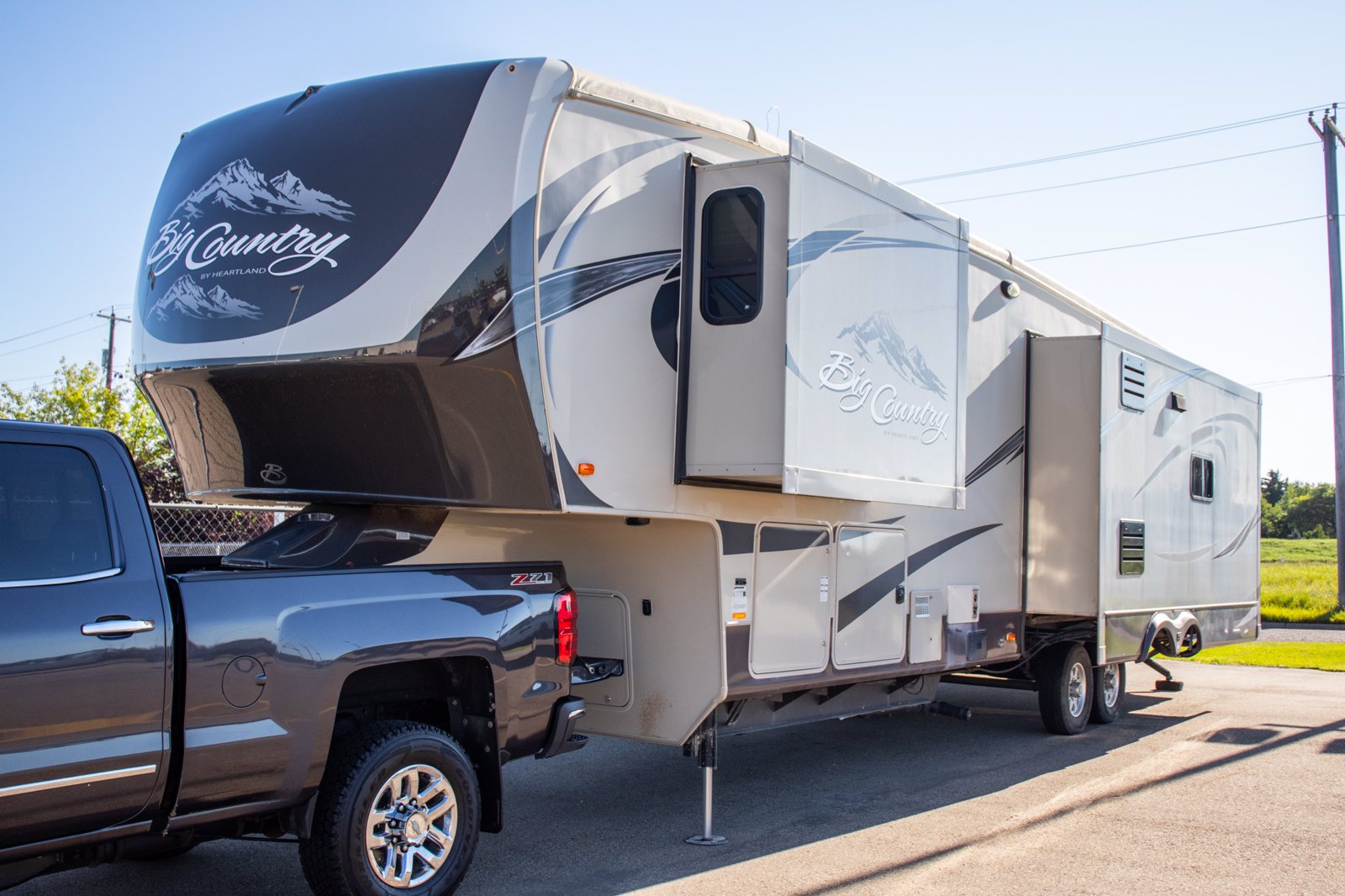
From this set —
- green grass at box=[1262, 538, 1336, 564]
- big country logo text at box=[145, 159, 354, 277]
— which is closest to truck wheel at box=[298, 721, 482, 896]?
big country logo text at box=[145, 159, 354, 277]

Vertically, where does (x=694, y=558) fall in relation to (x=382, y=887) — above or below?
above

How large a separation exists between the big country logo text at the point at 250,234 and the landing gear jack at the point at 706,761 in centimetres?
320

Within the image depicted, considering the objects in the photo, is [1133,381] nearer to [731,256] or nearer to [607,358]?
[731,256]

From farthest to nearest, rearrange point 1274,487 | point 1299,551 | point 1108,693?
1. point 1274,487
2. point 1299,551
3. point 1108,693

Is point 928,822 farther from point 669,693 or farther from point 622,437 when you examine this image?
point 622,437

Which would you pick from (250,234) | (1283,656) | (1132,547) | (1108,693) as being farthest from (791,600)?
(1283,656)

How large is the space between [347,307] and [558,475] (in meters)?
1.27

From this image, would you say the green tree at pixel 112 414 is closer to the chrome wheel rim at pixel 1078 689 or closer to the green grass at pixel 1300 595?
the chrome wheel rim at pixel 1078 689

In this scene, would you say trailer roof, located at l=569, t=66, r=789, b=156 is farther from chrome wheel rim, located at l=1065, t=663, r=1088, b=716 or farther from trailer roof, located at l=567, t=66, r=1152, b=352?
chrome wheel rim, located at l=1065, t=663, r=1088, b=716

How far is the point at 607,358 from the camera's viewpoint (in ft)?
19.6

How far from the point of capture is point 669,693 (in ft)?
21.8

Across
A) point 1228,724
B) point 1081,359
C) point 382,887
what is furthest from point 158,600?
point 1228,724

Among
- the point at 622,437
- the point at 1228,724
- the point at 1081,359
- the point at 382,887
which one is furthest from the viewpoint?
the point at 1228,724

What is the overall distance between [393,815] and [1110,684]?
7979 mm
